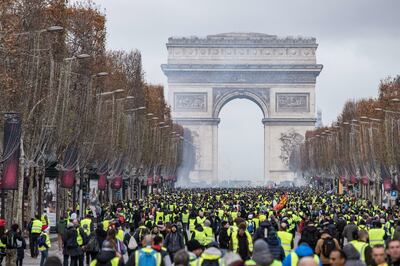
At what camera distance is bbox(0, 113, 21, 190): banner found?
33.4 metres

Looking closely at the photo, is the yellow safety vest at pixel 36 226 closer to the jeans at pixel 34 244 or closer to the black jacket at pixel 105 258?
the jeans at pixel 34 244

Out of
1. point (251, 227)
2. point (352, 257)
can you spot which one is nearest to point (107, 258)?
point (352, 257)

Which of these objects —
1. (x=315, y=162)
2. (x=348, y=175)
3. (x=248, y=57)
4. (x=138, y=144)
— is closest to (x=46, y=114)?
(x=138, y=144)

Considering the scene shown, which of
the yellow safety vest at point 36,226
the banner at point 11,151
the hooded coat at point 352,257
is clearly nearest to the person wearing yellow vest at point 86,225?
the banner at point 11,151

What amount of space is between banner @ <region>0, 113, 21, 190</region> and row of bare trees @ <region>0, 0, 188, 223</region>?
4.30ft

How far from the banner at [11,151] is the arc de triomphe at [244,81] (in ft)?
388

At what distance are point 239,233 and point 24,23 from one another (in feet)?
63.8

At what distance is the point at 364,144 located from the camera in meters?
90.9

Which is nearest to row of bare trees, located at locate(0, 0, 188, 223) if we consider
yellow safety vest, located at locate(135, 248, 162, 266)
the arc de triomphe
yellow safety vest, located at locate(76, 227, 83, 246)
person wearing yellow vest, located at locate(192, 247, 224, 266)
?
yellow safety vest, located at locate(76, 227, 83, 246)

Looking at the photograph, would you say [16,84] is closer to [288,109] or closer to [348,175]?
[348,175]

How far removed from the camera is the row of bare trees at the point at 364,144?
2899 inches

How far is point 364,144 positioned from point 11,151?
60.0 meters

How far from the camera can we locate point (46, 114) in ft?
137

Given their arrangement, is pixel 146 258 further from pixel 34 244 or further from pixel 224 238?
pixel 34 244
